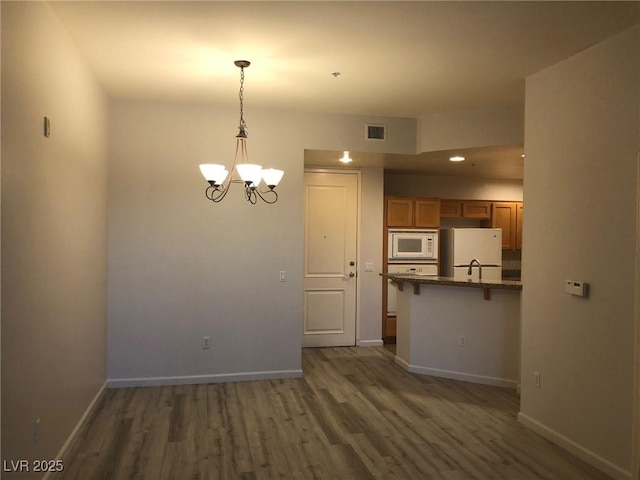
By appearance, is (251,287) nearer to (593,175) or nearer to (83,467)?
(83,467)

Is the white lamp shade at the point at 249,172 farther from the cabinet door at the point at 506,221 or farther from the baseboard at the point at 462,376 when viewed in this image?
the cabinet door at the point at 506,221

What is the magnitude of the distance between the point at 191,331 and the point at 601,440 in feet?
11.4

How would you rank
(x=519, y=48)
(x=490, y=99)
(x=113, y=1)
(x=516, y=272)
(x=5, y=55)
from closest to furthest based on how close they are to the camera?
(x=5, y=55) < (x=113, y=1) < (x=519, y=48) < (x=490, y=99) < (x=516, y=272)

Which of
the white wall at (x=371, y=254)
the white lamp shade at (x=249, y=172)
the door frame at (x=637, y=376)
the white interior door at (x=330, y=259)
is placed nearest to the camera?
the door frame at (x=637, y=376)

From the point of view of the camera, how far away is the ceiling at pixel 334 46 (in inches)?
105

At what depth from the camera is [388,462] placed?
9.91 feet

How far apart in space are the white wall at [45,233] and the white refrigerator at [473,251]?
4.70 metres

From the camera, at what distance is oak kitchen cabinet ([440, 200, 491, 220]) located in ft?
23.1

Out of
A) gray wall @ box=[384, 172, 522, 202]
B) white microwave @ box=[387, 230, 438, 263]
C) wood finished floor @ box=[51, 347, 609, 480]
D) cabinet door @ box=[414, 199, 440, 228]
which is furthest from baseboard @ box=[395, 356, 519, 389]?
gray wall @ box=[384, 172, 522, 202]

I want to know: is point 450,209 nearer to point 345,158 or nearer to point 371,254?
point 371,254

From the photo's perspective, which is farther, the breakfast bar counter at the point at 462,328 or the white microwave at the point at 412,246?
the white microwave at the point at 412,246

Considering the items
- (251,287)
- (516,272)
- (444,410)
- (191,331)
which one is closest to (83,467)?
(191,331)

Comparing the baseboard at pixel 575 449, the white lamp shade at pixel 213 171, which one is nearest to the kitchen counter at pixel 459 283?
the baseboard at pixel 575 449

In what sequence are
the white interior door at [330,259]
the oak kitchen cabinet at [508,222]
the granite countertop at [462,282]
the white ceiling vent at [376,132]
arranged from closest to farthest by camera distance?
A: the granite countertop at [462,282] → the white ceiling vent at [376,132] → the white interior door at [330,259] → the oak kitchen cabinet at [508,222]
